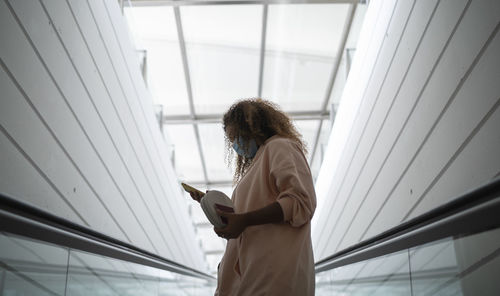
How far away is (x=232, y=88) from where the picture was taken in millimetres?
8211

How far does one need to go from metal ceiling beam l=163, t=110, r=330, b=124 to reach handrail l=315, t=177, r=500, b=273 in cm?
643

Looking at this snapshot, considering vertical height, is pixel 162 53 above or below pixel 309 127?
above

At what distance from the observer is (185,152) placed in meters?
10.2

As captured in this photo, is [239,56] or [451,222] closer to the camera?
[451,222]

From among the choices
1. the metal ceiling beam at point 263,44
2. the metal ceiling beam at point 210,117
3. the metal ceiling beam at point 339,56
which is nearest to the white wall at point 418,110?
the metal ceiling beam at point 339,56

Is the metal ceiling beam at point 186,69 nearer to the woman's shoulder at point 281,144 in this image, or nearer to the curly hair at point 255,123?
the curly hair at point 255,123

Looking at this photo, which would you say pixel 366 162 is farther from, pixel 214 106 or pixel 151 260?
pixel 214 106

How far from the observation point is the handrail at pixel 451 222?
4.12ft

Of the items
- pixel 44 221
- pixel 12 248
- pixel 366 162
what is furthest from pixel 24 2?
pixel 366 162

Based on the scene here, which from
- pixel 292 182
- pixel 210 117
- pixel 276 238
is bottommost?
pixel 276 238

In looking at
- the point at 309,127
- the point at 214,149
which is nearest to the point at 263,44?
the point at 309,127

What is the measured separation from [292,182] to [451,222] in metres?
0.49

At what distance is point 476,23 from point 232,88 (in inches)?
244

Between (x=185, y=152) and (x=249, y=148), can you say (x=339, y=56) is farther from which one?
(x=249, y=148)
